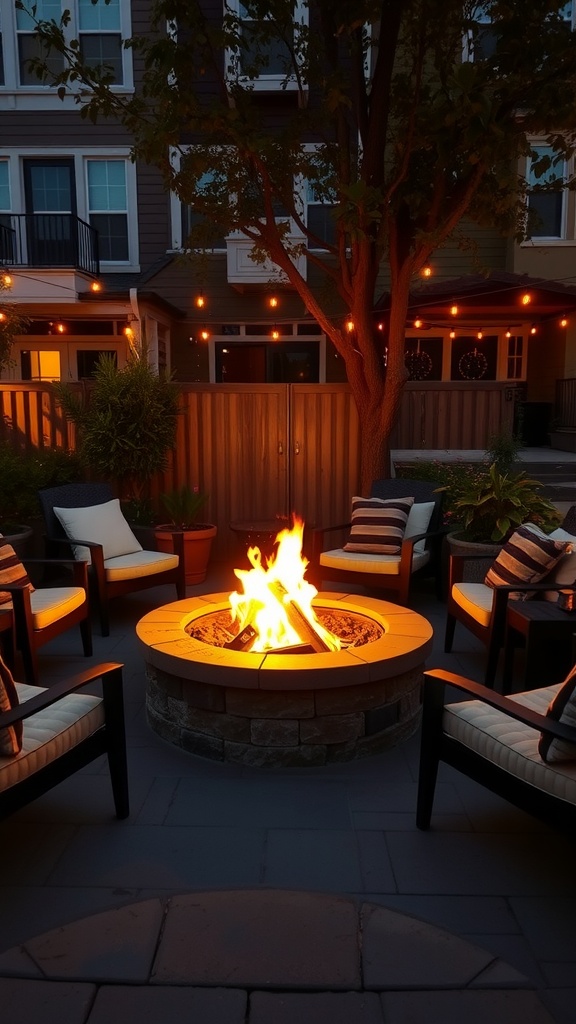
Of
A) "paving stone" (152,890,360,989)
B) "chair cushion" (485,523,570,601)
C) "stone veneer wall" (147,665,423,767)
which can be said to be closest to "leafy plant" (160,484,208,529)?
"chair cushion" (485,523,570,601)

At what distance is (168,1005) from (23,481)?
4.93 meters

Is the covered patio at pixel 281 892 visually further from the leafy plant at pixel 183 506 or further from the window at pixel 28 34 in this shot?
the window at pixel 28 34

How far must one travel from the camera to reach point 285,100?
432 inches

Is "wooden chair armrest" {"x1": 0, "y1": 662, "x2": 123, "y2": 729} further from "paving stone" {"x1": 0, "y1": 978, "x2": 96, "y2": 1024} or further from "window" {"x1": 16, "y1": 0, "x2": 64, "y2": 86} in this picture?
"window" {"x1": 16, "y1": 0, "x2": 64, "y2": 86}

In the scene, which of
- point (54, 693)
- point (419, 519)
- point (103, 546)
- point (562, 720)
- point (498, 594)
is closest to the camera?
point (562, 720)

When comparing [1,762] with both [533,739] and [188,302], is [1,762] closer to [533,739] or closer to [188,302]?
[533,739]

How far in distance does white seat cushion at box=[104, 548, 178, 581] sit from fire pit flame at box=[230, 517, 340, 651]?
139 cm

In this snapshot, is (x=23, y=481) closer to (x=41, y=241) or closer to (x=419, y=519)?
(x=419, y=519)

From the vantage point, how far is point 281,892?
2150 mm

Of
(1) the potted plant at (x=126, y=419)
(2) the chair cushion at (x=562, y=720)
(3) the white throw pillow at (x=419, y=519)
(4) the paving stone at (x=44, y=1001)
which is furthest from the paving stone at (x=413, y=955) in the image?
(1) the potted plant at (x=126, y=419)

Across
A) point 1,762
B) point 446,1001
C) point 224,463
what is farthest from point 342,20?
point 446,1001

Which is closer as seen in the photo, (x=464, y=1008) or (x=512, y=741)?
(x=464, y=1008)

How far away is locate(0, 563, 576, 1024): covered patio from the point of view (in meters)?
1.76

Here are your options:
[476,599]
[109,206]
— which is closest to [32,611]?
[476,599]
